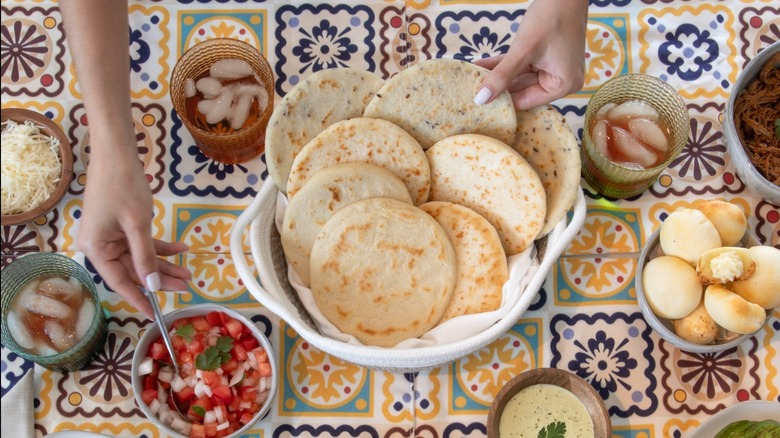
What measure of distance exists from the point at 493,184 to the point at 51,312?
3.33 feet

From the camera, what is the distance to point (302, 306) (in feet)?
5.33

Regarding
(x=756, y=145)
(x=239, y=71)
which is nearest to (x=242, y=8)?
(x=239, y=71)

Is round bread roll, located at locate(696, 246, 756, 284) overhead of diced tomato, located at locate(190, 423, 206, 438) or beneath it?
overhead

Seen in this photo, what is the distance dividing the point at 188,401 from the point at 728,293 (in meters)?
1.20

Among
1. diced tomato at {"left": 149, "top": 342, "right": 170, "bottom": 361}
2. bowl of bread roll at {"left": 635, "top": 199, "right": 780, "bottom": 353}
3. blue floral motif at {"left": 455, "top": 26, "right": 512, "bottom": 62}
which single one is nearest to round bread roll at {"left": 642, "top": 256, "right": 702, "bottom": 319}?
bowl of bread roll at {"left": 635, "top": 199, "right": 780, "bottom": 353}

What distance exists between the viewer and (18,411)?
1.65 m

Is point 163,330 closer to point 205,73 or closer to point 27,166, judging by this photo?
point 27,166

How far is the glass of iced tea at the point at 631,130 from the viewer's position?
1.69m

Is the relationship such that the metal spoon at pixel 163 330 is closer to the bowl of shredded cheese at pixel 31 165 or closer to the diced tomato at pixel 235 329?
the diced tomato at pixel 235 329

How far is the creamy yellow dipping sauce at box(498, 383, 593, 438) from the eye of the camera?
1613 mm

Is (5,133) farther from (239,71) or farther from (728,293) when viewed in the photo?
(728,293)

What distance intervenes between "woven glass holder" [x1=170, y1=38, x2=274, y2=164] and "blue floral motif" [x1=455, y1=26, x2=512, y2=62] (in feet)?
1.70

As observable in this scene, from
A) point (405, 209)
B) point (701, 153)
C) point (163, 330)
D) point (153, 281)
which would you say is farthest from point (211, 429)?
point (701, 153)

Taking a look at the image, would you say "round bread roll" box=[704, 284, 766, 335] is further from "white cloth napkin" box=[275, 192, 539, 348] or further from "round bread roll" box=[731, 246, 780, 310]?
"white cloth napkin" box=[275, 192, 539, 348]
